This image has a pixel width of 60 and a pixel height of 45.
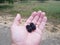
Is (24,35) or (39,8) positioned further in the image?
(39,8)

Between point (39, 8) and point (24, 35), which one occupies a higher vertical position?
point (24, 35)

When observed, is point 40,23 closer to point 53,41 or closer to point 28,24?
point 28,24

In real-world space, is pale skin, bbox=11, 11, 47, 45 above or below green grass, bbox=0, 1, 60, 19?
above

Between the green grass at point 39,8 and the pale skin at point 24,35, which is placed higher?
the pale skin at point 24,35

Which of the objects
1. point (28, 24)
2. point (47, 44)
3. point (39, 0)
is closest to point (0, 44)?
point (47, 44)

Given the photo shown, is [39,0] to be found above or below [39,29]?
below

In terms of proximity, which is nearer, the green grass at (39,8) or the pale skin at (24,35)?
the pale skin at (24,35)

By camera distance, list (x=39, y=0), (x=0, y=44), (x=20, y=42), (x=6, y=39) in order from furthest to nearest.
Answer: (x=39, y=0), (x=6, y=39), (x=0, y=44), (x=20, y=42)

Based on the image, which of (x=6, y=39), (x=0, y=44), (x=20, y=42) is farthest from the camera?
(x=6, y=39)

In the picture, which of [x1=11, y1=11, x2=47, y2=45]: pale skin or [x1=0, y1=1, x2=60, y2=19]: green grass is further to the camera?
[x1=0, y1=1, x2=60, y2=19]: green grass

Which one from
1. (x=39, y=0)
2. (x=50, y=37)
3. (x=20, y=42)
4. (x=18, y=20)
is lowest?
(x=39, y=0)

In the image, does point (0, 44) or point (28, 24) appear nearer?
point (28, 24)
